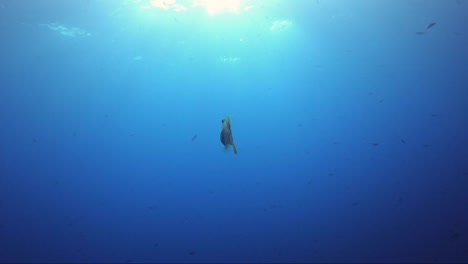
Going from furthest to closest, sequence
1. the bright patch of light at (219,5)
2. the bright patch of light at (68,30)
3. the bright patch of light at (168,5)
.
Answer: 1. the bright patch of light at (68,30)
2. the bright patch of light at (219,5)
3. the bright patch of light at (168,5)

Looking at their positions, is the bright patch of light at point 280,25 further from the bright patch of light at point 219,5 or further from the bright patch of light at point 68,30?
the bright patch of light at point 68,30

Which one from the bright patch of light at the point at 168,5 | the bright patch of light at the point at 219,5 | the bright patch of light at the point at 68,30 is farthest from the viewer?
the bright patch of light at the point at 68,30

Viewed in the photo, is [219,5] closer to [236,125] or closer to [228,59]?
[228,59]

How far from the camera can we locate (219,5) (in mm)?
10016

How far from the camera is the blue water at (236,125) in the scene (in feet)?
35.0

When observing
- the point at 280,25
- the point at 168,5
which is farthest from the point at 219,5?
the point at 280,25

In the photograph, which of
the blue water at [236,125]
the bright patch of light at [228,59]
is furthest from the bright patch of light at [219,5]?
the bright patch of light at [228,59]

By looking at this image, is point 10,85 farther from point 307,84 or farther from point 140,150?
point 307,84

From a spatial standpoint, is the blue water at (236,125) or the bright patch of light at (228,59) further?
the bright patch of light at (228,59)

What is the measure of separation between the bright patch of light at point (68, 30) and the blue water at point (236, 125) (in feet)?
0.32

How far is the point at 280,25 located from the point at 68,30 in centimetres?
790

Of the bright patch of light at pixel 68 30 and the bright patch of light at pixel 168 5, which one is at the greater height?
the bright patch of light at pixel 68 30

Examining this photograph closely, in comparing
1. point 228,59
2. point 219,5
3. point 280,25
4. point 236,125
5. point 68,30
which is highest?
point 236,125

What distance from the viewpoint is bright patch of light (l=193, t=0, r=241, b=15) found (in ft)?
32.1
